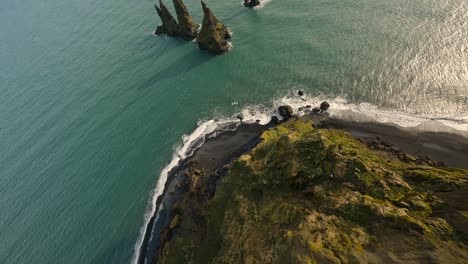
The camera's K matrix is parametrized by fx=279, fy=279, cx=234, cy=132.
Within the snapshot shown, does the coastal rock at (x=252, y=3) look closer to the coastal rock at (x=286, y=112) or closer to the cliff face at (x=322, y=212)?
the coastal rock at (x=286, y=112)

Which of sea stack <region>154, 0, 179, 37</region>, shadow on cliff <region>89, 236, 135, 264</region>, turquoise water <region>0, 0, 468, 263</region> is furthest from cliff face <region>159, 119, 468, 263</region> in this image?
sea stack <region>154, 0, 179, 37</region>

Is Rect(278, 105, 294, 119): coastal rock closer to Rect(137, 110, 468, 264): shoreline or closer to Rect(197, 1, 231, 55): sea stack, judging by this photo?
Rect(137, 110, 468, 264): shoreline

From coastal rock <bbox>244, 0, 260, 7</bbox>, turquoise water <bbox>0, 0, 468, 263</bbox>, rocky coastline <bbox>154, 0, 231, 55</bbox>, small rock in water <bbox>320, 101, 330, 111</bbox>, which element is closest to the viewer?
turquoise water <bbox>0, 0, 468, 263</bbox>

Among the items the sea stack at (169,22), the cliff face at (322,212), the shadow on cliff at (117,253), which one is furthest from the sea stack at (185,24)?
the shadow on cliff at (117,253)

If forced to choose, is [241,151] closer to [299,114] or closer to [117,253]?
[299,114]

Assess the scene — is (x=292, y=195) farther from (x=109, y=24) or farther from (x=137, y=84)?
(x=109, y=24)

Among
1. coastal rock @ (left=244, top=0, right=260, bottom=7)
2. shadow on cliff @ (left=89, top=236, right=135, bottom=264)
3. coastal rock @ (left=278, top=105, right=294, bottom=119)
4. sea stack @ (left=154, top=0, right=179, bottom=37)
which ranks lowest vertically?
shadow on cliff @ (left=89, top=236, right=135, bottom=264)

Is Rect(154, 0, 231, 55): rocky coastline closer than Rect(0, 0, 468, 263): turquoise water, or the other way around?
Rect(0, 0, 468, 263): turquoise water
